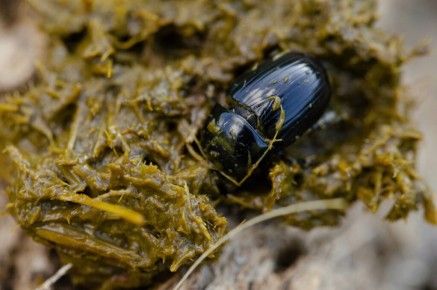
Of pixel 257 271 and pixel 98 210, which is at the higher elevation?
pixel 98 210

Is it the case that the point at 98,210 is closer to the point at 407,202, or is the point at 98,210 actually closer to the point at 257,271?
the point at 257,271

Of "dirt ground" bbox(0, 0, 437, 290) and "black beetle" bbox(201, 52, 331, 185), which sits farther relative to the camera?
"dirt ground" bbox(0, 0, 437, 290)

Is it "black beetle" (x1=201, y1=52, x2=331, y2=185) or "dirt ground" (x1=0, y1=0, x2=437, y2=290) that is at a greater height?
"black beetle" (x1=201, y1=52, x2=331, y2=185)

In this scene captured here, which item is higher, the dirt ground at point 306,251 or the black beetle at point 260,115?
the black beetle at point 260,115

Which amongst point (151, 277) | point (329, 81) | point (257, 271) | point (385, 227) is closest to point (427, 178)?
point (385, 227)

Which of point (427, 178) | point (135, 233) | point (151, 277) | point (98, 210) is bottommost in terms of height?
point (427, 178)
